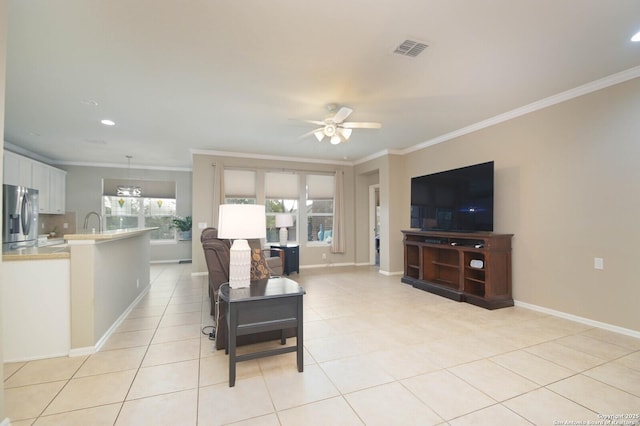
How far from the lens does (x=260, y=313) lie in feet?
7.51

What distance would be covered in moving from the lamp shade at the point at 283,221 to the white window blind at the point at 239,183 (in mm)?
815

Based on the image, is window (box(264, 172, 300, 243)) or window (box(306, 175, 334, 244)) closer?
window (box(264, 172, 300, 243))

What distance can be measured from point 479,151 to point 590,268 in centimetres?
217

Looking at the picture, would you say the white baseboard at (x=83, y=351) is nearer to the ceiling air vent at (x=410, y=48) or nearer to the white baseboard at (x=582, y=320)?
the ceiling air vent at (x=410, y=48)

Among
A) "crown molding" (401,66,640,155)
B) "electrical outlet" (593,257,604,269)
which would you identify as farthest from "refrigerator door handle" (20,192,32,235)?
"electrical outlet" (593,257,604,269)

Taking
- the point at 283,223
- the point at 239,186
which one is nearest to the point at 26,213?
the point at 239,186

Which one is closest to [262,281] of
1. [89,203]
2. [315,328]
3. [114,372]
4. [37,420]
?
[315,328]

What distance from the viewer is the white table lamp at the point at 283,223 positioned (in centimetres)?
667

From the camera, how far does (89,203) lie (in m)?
7.64

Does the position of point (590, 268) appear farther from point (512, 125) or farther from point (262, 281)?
point (262, 281)

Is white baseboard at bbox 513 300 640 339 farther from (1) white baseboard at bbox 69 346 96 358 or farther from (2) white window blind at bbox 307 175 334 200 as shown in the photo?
(1) white baseboard at bbox 69 346 96 358

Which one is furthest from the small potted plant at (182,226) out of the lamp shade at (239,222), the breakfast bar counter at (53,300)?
the lamp shade at (239,222)

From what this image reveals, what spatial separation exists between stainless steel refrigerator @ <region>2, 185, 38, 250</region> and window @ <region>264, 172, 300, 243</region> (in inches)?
166

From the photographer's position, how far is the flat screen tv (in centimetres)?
423
